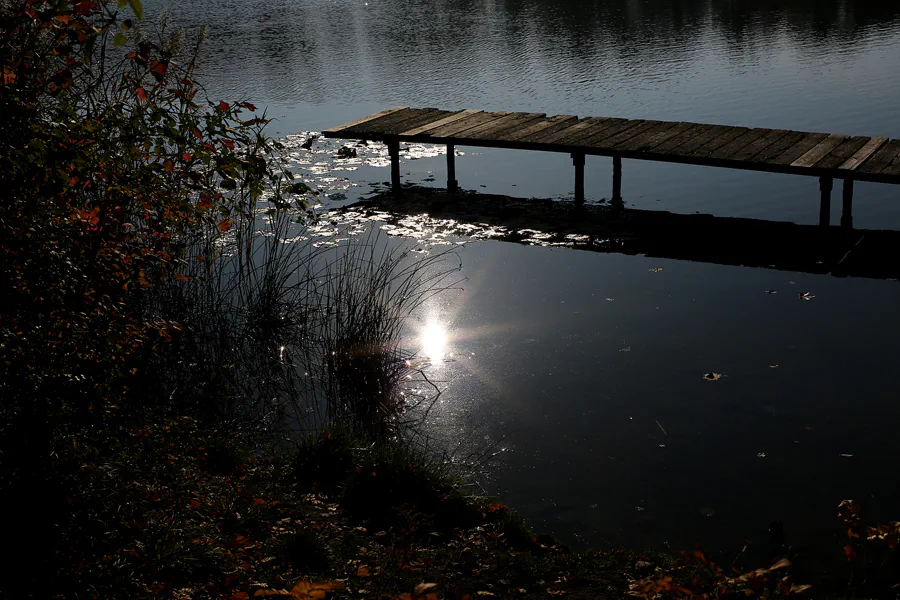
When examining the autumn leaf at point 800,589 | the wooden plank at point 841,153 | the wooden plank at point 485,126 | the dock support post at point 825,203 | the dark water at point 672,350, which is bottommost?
the dark water at point 672,350

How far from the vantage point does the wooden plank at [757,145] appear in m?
9.13

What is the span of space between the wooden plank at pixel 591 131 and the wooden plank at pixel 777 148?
1860 mm

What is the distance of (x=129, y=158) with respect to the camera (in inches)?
178

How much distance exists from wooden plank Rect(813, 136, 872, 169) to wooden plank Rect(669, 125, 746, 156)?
109 centimetres

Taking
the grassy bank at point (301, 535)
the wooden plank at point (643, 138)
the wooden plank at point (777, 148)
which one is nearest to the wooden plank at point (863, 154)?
the wooden plank at point (777, 148)

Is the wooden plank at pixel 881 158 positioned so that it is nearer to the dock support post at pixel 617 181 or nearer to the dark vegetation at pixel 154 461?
the dock support post at pixel 617 181

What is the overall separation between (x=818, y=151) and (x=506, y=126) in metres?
3.57

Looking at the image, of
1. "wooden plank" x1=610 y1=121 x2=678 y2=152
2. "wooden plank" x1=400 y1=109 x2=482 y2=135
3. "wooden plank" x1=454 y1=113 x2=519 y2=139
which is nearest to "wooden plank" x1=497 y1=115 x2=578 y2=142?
"wooden plank" x1=454 y1=113 x2=519 y2=139

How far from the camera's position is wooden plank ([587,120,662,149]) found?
10.0m

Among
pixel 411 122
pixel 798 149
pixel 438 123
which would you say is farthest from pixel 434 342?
pixel 411 122

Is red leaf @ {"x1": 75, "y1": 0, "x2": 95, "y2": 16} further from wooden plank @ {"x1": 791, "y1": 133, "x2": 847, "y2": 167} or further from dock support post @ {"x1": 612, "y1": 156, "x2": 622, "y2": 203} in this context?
dock support post @ {"x1": 612, "y1": 156, "x2": 622, "y2": 203}

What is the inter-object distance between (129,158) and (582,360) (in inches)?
133

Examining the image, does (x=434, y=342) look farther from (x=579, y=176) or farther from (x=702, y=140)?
(x=702, y=140)

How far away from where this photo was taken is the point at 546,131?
10.8m
